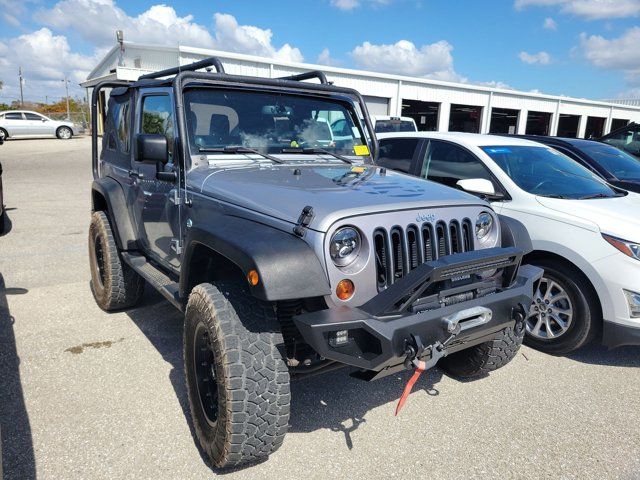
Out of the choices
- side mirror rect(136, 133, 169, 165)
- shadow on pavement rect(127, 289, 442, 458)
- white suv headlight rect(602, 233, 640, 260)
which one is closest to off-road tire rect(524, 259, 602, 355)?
white suv headlight rect(602, 233, 640, 260)

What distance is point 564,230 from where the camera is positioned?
390 cm

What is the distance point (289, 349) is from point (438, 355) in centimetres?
85

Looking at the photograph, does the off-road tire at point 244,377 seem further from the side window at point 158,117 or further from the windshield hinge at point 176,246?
the side window at point 158,117

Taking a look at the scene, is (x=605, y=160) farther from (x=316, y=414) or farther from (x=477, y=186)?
(x=316, y=414)

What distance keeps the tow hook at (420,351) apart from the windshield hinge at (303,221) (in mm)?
706

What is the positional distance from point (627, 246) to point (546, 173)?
4.26ft

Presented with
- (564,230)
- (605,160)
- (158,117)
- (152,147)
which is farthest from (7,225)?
(605,160)

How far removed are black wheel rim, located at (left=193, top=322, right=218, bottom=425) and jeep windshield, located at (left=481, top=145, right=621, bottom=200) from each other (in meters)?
3.22

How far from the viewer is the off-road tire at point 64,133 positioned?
88.1ft

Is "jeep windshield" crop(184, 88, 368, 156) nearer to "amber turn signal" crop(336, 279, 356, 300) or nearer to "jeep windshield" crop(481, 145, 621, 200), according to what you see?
"amber turn signal" crop(336, 279, 356, 300)

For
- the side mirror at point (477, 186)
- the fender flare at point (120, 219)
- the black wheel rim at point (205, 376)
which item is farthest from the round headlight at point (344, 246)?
the fender flare at point (120, 219)

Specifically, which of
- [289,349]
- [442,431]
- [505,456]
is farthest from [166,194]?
[505,456]

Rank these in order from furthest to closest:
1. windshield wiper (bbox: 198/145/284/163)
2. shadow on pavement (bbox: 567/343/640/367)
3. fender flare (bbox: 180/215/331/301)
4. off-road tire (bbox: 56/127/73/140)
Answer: off-road tire (bbox: 56/127/73/140), shadow on pavement (bbox: 567/343/640/367), windshield wiper (bbox: 198/145/284/163), fender flare (bbox: 180/215/331/301)

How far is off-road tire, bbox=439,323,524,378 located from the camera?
325 cm
